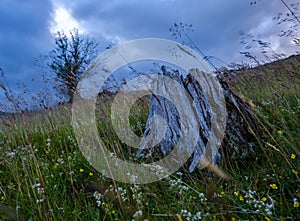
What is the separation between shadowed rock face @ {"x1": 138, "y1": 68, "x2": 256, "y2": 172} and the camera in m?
2.84

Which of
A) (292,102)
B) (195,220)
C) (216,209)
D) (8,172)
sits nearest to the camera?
(195,220)

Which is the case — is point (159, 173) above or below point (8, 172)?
below

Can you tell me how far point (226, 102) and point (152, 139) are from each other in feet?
3.40

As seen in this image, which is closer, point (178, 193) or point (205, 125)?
point (178, 193)

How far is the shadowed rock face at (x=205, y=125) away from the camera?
112 inches

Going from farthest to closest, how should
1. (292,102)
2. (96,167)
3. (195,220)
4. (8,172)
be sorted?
1. (292,102)
2. (8,172)
3. (96,167)
4. (195,220)

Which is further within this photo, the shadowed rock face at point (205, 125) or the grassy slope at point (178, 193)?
the shadowed rock face at point (205, 125)

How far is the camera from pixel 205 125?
2.90 m

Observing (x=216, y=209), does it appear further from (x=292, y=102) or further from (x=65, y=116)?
(x=65, y=116)

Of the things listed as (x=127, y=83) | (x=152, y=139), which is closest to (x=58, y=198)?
(x=152, y=139)

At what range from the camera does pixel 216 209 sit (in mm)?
1888

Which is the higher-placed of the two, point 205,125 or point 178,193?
point 205,125

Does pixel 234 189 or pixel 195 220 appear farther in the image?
pixel 234 189

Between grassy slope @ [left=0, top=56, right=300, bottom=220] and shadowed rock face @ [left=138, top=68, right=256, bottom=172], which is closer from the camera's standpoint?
grassy slope @ [left=0, top=56, right=300, bottom=220]
